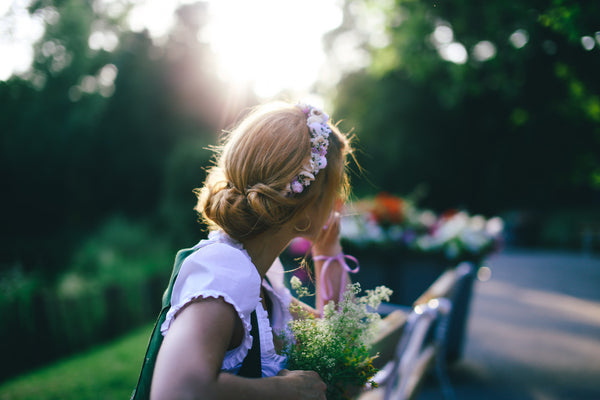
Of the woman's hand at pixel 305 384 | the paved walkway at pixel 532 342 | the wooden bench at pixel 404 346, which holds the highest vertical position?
the woman's hand at pixel 305 384

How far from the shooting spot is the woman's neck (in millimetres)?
1221

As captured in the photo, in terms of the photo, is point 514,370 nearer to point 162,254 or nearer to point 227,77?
point 162,254

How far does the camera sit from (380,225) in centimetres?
466

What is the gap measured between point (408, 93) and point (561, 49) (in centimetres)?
1478

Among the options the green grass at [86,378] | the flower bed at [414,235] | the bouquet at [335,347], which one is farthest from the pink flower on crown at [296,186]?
the green grass at [86,378]

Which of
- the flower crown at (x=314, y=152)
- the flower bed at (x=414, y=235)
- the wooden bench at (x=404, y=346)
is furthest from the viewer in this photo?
the flower bed at (x=414, y=235)

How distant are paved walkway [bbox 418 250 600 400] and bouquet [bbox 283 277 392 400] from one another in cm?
350

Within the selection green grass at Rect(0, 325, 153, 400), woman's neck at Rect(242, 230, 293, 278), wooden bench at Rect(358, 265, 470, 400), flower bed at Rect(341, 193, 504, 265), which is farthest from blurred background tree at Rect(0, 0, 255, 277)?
woman's neck at Rect(242, 230, 293, 278)

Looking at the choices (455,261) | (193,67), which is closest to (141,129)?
(193,67)

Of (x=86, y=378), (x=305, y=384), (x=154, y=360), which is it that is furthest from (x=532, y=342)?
(x=154, y=360)

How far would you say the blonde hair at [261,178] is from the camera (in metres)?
1.12

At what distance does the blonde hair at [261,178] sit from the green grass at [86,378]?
11.9ft

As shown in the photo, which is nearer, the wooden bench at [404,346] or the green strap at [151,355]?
the green strap at [151,355]

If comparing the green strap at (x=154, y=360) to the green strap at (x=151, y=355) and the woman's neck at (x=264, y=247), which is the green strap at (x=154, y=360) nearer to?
the green strap at (x=151, y=355)
